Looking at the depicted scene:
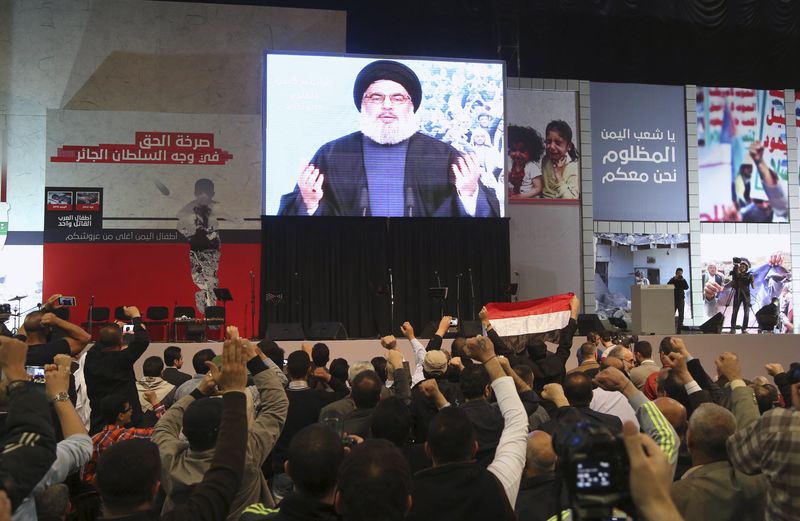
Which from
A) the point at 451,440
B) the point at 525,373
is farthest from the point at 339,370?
the point at 451,440

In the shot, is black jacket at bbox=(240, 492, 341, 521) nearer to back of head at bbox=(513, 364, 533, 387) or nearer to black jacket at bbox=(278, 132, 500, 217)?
back of head at bbox=(513, 364, 533, 387)

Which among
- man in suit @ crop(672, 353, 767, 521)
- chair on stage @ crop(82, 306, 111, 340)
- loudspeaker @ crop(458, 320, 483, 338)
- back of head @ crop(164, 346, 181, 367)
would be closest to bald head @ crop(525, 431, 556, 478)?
man in suit @ crop(672, 353, 767, 521)

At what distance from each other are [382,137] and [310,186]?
1401mm

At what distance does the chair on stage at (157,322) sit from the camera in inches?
437

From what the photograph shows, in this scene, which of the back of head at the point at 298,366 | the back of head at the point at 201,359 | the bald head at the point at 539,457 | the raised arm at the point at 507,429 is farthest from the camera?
the back of head at the point at 201,359

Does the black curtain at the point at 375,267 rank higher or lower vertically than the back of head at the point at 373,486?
higher

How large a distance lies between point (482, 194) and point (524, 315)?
12.3 ft

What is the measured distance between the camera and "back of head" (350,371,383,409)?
2979mm

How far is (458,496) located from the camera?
1.75 m

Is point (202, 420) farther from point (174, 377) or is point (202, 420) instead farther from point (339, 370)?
point (174, 377)

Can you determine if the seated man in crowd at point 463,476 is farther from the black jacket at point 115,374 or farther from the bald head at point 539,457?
the black jacket at point 115,374

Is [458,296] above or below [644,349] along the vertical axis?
above

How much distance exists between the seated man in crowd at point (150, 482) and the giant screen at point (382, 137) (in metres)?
9.68

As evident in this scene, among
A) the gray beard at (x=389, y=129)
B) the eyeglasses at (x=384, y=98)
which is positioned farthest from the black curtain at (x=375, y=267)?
the eyeglasses at (x=384, y=98)
